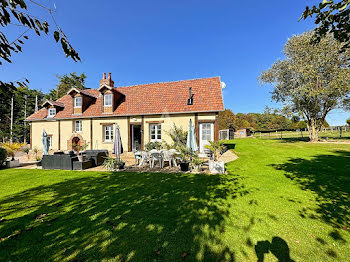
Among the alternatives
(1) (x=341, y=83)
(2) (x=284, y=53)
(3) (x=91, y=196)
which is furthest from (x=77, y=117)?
(1) (x=341, y=83)

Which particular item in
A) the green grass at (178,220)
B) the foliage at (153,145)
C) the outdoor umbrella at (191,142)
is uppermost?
the outdoor umbrella at (191,142)

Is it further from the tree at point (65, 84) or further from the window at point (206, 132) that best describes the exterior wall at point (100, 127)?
the tree at point (65, 84)

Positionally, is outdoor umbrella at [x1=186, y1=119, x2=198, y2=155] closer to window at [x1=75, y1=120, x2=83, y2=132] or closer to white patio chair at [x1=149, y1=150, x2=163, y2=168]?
white patio chair at [x1=149, y1=150, x2=163, y2=168]

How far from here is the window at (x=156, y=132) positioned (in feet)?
43.7

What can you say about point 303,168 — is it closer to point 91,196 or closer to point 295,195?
point 295,195

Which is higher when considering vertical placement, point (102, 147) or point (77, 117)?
point (77, 117)

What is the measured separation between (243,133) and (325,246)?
130ft

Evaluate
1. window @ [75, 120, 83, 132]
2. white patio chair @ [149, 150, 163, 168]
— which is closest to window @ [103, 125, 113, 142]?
window @ [75, 120, 83, 132]

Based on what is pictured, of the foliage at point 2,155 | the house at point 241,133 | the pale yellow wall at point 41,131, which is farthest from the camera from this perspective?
the house at point 241,133

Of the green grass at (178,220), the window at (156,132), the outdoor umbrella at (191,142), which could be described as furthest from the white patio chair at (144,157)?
the window at (156,132)

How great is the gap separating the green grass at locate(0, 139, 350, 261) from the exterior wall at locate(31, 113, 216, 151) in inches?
283

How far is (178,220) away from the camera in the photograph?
3.44m

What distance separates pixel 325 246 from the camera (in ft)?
8.74

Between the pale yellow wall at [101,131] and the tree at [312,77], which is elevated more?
the tree at [312,77]
